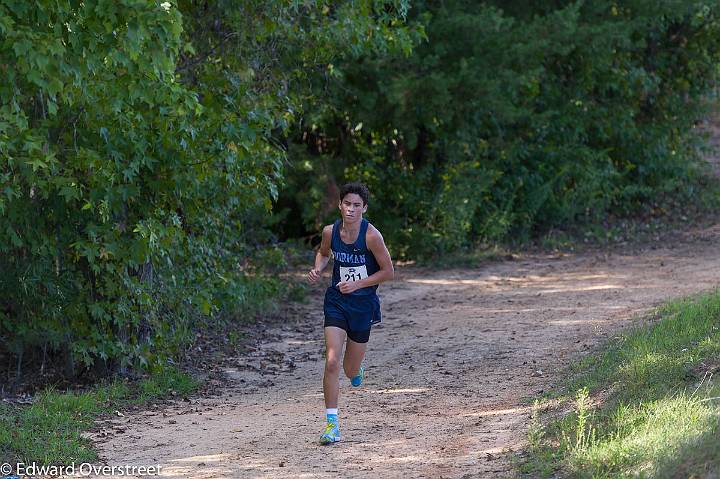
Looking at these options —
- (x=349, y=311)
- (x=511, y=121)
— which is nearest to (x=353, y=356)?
(x=349, y=311)

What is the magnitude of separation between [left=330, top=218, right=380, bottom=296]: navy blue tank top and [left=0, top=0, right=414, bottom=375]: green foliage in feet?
6.01

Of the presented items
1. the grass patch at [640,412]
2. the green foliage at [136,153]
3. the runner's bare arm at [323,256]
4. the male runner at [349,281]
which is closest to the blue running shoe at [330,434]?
the male runner at [349,281]

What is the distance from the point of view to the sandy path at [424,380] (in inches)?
277

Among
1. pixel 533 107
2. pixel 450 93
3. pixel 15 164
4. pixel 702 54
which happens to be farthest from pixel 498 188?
pixel 15 164

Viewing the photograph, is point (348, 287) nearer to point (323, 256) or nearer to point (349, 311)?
point (349, 311)

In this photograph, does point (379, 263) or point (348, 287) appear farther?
point (379, 263)

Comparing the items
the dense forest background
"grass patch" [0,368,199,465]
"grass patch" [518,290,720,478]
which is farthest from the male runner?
the dense forest background

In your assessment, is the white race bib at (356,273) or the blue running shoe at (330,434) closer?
the blue running shoe at (330,434)

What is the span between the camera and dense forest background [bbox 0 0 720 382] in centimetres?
838

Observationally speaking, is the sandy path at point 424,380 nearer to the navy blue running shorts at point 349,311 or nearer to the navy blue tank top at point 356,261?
the navy blue running shorts at point 349,311

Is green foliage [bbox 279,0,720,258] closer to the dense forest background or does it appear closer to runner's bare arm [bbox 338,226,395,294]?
the dense forest background

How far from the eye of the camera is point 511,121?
17016 mm

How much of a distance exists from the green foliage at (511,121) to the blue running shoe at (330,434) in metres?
8.87

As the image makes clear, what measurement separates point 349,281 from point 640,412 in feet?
Result: 6.91
